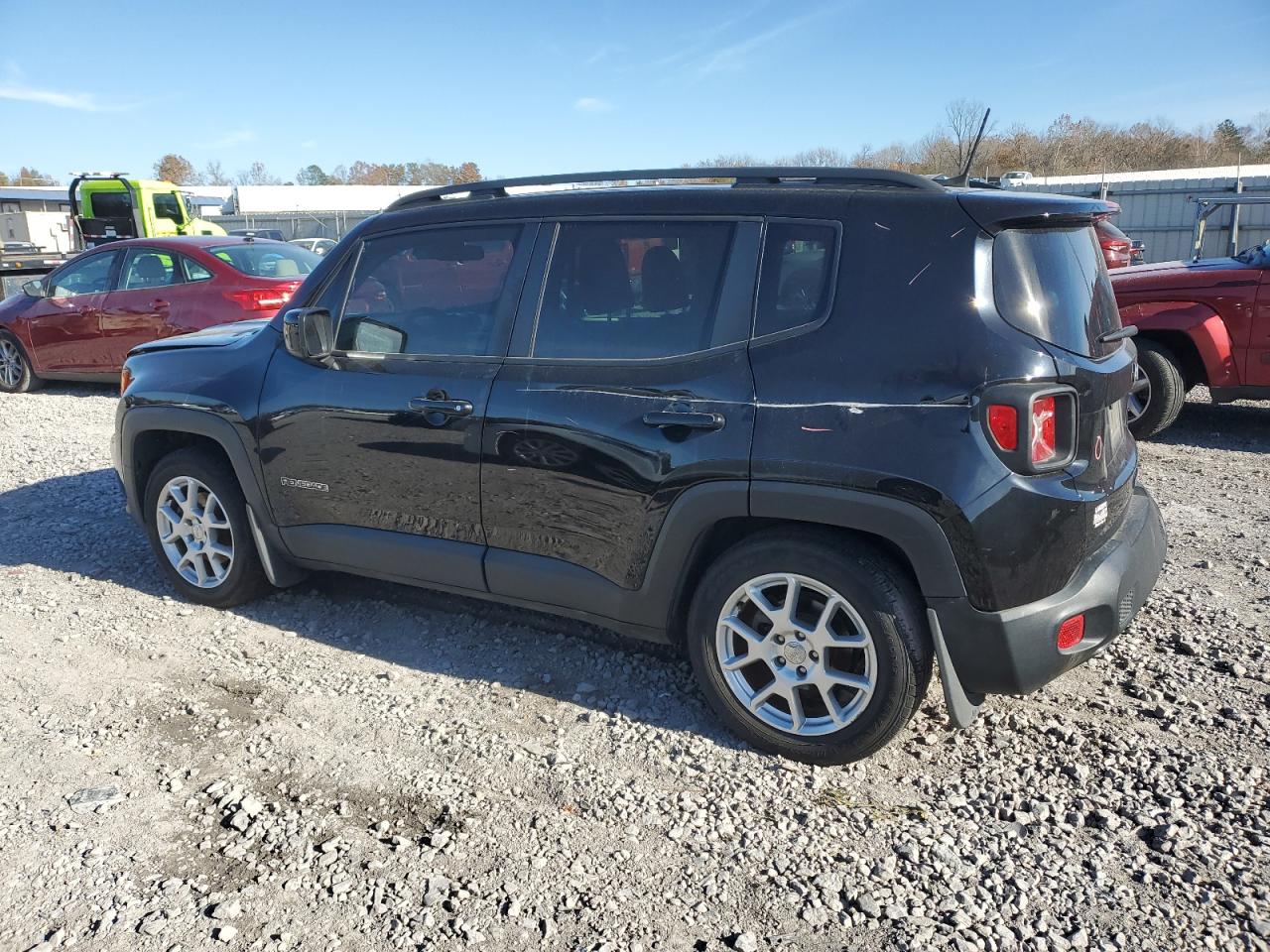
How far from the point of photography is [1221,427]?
27.6 ft

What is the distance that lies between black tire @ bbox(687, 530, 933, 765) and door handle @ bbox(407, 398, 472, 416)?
1158 mm

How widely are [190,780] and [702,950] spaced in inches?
73.4

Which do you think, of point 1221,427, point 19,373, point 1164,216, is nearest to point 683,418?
point 1221,427

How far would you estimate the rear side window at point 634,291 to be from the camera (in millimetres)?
3369

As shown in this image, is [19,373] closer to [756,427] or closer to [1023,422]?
[756,427]

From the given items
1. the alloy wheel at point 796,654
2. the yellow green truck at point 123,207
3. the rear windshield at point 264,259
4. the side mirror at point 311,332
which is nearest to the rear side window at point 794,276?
the alloy wheel at point 796,654

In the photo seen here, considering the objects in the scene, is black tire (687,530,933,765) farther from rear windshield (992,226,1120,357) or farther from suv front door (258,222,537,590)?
suv front door (258,222,537,590)

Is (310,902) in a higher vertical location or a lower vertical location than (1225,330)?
lower

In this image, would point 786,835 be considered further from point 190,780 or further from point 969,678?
point 190,780

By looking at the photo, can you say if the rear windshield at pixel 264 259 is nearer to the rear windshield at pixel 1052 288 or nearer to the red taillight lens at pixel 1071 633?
the rear windshield at pixel 1052 288

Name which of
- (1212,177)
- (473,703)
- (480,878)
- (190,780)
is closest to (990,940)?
(480,878)

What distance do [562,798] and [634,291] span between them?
5.82 ft

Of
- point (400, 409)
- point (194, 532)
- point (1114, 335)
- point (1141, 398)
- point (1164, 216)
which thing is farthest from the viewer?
point (1164, 216)

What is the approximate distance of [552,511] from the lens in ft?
11.9
